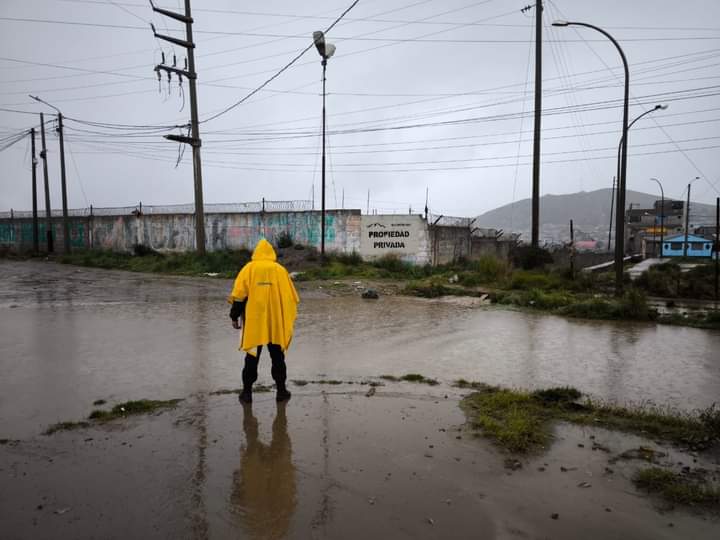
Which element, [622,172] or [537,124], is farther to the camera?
[537,124]

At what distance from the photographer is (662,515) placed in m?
3.00

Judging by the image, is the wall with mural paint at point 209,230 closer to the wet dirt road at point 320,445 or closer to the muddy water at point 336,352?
the muddy water at point 336,352

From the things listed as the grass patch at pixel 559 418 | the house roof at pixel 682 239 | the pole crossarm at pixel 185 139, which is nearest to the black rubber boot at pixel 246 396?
the grass patch at pixel 559 418

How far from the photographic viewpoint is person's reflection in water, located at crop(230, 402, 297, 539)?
2.89 metres

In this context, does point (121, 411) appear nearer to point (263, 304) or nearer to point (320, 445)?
point (263, 304)

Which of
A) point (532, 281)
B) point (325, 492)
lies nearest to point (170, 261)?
point (532, 281)

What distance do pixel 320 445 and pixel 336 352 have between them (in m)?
3.57

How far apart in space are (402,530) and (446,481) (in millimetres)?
686

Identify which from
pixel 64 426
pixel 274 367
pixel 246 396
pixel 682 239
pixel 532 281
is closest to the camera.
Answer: pixel 64 426

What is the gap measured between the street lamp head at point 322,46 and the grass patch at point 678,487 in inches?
673

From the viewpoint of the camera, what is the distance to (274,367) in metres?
5.27

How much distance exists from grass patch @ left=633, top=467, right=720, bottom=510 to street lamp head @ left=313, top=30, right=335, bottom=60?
673 inches

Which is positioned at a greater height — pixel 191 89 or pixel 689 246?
pixel 191 89

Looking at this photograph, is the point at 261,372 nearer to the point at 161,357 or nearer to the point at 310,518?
the point at 161,357
